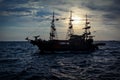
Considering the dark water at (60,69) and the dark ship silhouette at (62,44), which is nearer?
the dark water at (60,69)

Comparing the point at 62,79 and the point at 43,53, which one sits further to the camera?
the point at 43,53

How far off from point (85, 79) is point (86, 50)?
204ft

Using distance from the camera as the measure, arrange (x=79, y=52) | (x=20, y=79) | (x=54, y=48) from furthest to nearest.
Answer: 1. (x=79, y=52)
2. (x=54, y=48)
3. (x=20, y=79)

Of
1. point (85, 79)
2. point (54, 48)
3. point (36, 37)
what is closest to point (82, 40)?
point (54, 48)

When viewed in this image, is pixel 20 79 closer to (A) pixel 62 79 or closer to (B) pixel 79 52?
(A) pixel 62 79

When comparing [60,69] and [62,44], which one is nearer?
[60,69]

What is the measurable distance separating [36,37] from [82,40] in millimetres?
19325

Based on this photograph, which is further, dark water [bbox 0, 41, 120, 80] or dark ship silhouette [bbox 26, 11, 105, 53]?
dark ship silhouette [bbox 26, 11, 105, 53]

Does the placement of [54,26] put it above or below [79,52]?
above

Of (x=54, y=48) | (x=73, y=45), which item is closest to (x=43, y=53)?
(x=54, y=48)

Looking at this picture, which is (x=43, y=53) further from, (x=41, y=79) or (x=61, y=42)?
(x=41, y=79)

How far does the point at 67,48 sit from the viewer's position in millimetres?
82375

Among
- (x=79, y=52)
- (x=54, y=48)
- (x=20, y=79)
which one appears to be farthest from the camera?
(x=79, y=52)

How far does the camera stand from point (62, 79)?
27562 mm
